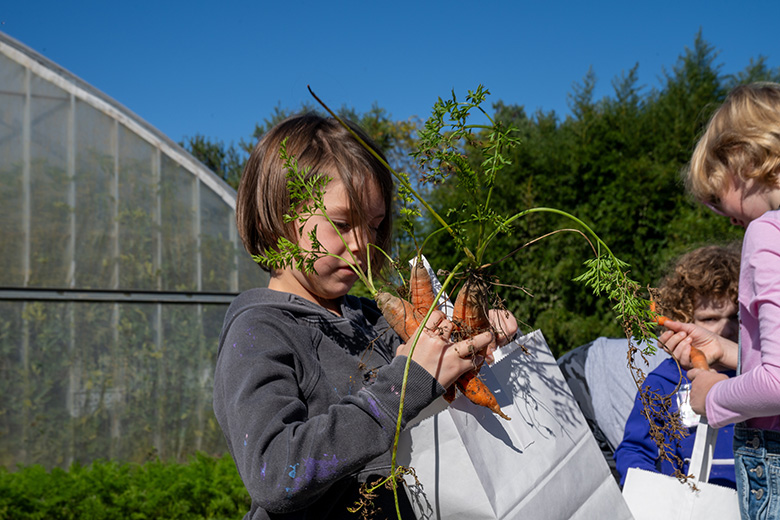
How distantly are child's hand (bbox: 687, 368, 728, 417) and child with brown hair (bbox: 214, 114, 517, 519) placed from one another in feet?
2.09

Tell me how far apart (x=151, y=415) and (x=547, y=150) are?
4267 mm

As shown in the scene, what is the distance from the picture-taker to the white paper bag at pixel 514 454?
1094mm

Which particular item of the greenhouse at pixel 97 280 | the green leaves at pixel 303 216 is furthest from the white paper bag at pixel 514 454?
the greenhouse at pixel 97 280

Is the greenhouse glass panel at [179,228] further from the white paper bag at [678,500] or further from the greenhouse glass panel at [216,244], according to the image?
the white paper bag at [678,500]

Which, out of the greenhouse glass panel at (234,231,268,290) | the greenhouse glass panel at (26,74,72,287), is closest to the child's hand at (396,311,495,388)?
the greenhouse glass panel at (26,74,72,287)

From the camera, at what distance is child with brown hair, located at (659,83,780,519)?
1.45 m

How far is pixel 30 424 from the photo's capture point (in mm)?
4492

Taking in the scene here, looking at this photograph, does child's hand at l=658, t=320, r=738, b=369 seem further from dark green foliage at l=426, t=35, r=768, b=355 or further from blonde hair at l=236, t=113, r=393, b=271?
dark green foliage at l=426, t=35, r=768, b=355

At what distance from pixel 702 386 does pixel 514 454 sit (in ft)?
2.63

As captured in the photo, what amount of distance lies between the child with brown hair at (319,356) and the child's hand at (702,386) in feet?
2.09

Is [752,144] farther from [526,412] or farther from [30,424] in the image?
[30,424]

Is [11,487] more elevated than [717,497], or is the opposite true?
[717,497]

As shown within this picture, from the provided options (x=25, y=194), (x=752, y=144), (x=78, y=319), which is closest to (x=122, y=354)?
(x=78, y=319)

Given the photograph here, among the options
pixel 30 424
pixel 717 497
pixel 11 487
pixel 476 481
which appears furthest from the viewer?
pixel 30 424
